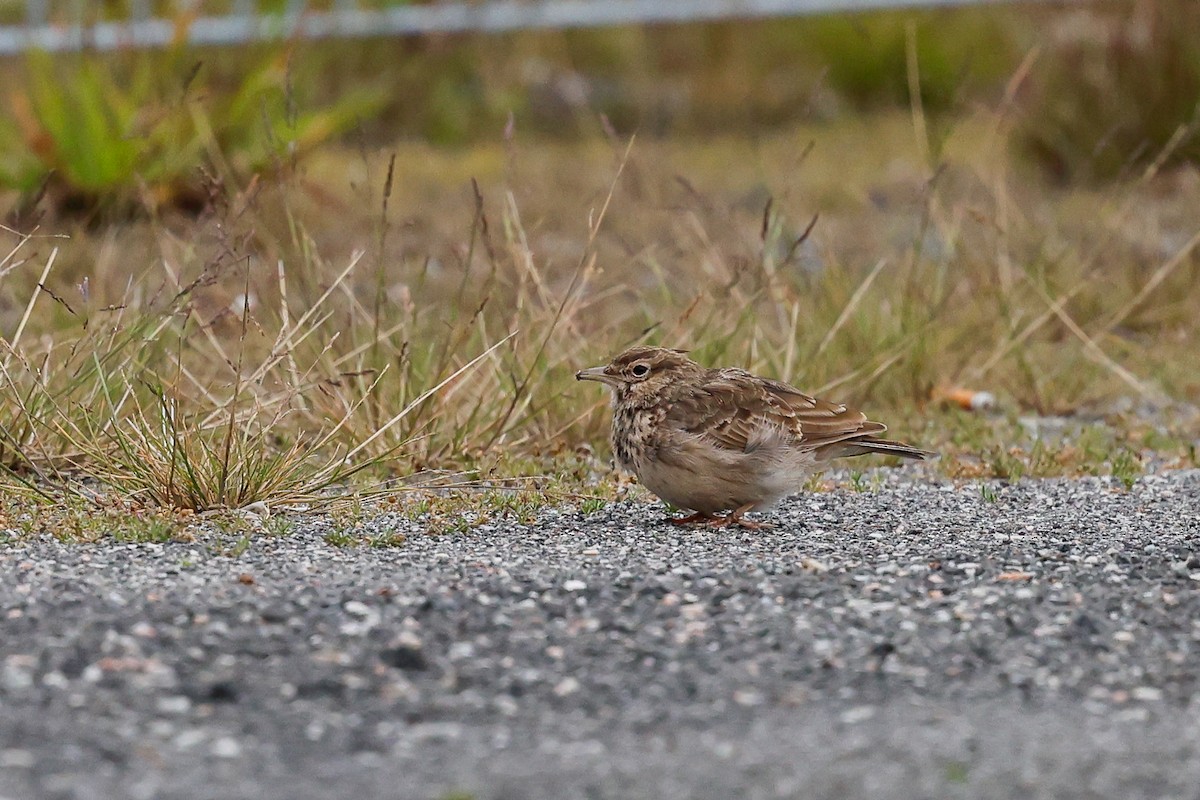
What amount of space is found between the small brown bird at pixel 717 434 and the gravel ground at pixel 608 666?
216 mm

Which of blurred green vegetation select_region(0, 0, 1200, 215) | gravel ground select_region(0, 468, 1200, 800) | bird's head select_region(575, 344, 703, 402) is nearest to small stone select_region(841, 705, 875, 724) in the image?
gravel ground select_region(0, 468, 1200, 800)

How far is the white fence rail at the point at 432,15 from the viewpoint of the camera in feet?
46.0

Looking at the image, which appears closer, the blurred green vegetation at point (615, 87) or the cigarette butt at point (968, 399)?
the cigarette butt at point (968, 399)

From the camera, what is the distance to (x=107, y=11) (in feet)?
45.6

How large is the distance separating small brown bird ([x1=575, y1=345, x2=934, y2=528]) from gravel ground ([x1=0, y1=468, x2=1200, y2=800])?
22 cm

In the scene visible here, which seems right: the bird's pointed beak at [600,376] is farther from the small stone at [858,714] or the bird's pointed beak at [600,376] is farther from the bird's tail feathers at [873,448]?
the small stone at [858,714]

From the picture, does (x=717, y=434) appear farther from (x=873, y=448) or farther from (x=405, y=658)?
(x=405, y=658)

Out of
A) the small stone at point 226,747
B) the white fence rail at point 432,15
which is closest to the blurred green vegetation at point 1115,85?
the white fence rail at point 432,15

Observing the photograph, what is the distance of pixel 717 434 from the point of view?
202 inches

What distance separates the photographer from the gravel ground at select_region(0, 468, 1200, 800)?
320cm

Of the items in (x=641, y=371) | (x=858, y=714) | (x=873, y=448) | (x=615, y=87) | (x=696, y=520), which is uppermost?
(x=641, y=371)

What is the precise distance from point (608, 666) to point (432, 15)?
1199cm

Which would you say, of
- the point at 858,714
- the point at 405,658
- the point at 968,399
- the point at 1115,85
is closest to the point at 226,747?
the point at 405,658

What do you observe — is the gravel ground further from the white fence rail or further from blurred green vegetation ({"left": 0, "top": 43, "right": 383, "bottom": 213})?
the white fence rail
